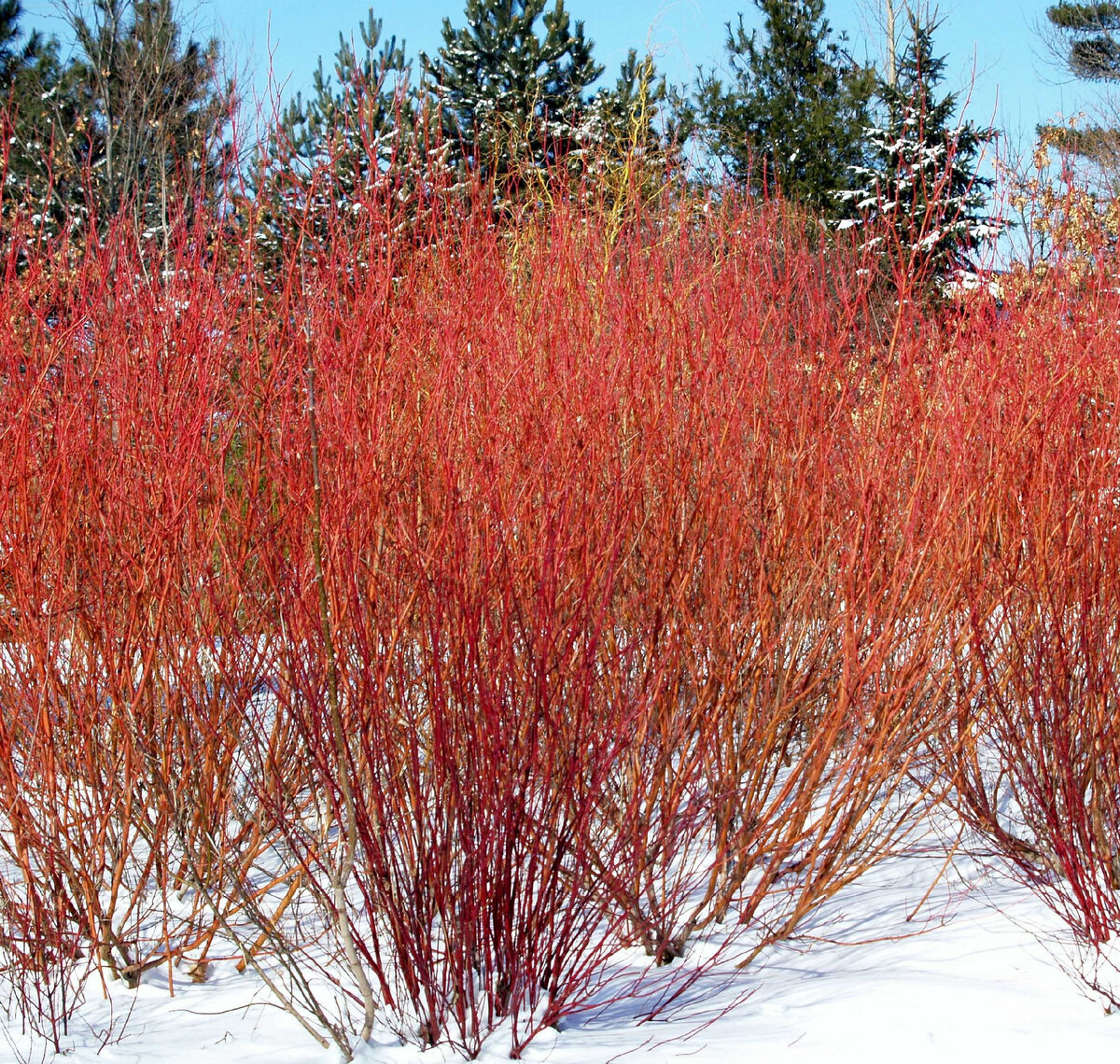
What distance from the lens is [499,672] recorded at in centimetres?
227

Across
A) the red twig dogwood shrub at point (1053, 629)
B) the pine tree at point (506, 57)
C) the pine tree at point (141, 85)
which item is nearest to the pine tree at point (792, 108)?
the pine tree at point (506, 57)

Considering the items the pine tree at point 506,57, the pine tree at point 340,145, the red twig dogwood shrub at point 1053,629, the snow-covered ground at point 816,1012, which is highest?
the pine tree at point 506,57

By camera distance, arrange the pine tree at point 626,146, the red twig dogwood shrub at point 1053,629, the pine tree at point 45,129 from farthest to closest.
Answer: the pine tree at point 45,129 < the pine tree at point 626,146 < the red twig dogwood shrub at point 1053,629

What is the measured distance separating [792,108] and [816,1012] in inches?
598

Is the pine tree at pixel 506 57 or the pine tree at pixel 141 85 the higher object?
the pine tree at pixel 506 57

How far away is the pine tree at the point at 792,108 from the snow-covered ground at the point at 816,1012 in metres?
12.3

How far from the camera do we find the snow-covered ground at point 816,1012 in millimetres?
2428

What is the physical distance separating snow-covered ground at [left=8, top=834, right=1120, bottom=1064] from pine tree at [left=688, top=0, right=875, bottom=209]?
12.3 metres

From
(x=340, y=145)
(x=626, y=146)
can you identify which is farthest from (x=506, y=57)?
(x=340, y=145)

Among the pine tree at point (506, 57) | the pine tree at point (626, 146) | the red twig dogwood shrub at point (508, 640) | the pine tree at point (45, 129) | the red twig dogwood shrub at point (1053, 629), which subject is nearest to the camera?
the red twig dogwood shrub at point (508, 640)

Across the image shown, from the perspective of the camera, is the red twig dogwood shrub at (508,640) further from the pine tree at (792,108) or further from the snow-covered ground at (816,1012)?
the pine tree at (792,108)

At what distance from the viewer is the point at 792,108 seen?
50.6 ft

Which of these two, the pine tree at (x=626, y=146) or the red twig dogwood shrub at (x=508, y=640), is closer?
the red twig dogwood shrub at (x=508, y=640)

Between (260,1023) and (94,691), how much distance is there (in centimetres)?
102
